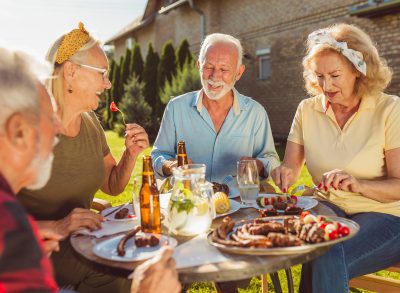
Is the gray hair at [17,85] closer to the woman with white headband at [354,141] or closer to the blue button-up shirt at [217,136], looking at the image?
the woman with white headband at [354,141]

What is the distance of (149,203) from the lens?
2078mm

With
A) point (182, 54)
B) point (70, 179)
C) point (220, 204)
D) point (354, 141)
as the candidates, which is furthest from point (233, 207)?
point (182, 54)

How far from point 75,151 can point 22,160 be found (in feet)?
4.66

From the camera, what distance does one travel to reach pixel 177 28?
2253 cm

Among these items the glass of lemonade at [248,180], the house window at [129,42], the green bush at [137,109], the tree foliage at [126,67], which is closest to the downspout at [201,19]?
the green bush at [137,109]

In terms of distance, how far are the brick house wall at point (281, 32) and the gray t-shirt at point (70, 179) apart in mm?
10872

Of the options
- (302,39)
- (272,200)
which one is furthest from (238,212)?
(302,39)

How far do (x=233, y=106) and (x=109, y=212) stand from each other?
1.58m

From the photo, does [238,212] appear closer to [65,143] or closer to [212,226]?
[212,226]

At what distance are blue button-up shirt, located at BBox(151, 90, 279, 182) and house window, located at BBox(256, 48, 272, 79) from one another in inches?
544

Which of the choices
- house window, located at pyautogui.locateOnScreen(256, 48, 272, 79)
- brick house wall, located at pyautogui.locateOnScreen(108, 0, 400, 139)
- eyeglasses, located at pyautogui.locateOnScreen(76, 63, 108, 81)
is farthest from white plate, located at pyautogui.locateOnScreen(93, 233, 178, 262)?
house window, located at pyautogui.locateOnScreen(256, 48, 272, 79)

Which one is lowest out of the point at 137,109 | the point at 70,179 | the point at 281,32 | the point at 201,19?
the point at 70,179

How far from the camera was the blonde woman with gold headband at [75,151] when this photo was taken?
2.49 m

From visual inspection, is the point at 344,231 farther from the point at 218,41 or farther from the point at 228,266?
the point at 218,41
